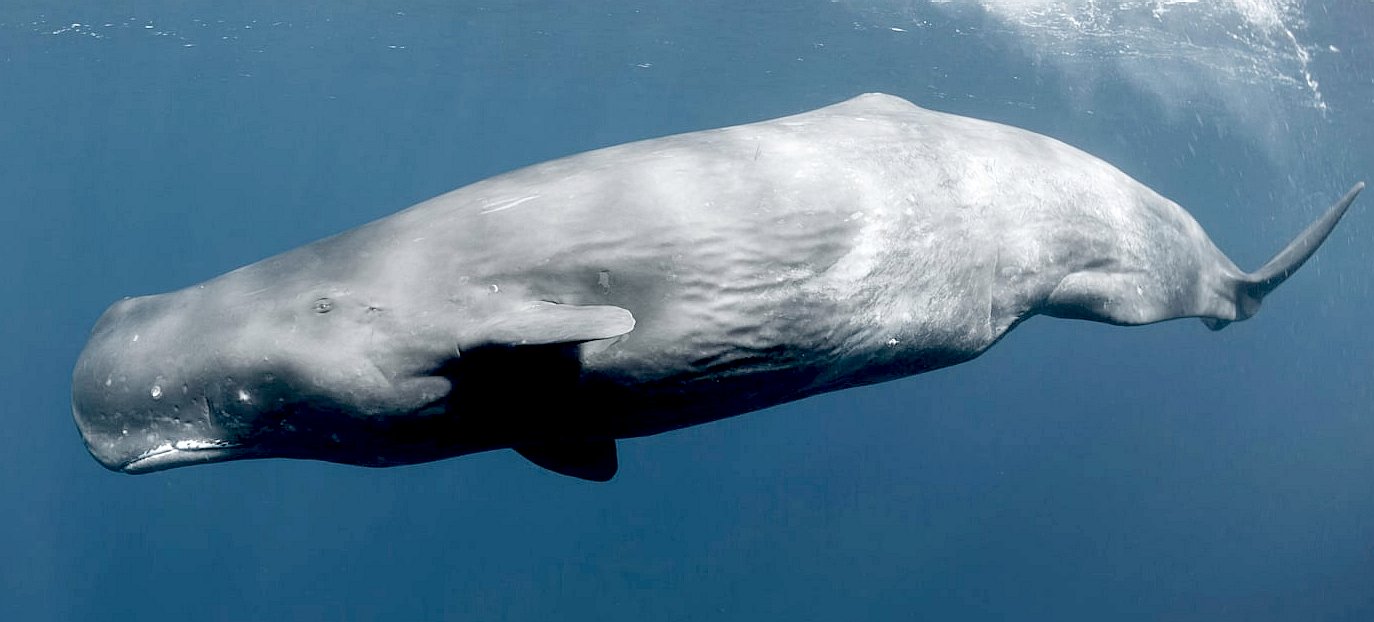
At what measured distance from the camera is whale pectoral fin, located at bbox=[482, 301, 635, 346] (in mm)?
3902

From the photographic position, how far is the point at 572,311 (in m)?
4.14

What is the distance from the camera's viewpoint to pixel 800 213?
4.85 m

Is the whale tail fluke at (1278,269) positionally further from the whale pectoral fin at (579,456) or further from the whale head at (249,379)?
the whale head at (249,379)

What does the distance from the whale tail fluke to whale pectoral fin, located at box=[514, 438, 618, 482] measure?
615 cm

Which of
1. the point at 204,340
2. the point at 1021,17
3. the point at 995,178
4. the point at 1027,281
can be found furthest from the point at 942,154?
the point at 1021,17

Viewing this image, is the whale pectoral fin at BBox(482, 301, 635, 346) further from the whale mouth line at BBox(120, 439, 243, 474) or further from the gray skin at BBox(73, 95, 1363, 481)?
the whale mouth line at BBox(120, 439, 243, 474)

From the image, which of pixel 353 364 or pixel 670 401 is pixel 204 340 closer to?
pixel 353 364

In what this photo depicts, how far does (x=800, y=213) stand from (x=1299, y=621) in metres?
32.8

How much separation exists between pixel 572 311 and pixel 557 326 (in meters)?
0.18

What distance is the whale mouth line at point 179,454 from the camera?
4.42 meters

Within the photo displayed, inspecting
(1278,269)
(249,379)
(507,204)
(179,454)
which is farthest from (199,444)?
(1278,269)

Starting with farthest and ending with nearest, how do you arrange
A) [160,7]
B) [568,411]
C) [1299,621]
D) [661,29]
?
[661,29]
[160,7]
[1299,621]
[568,411]

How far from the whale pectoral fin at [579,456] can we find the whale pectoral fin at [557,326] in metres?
1.52

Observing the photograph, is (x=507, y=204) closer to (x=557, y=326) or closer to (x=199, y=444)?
(x=557, y=326)
